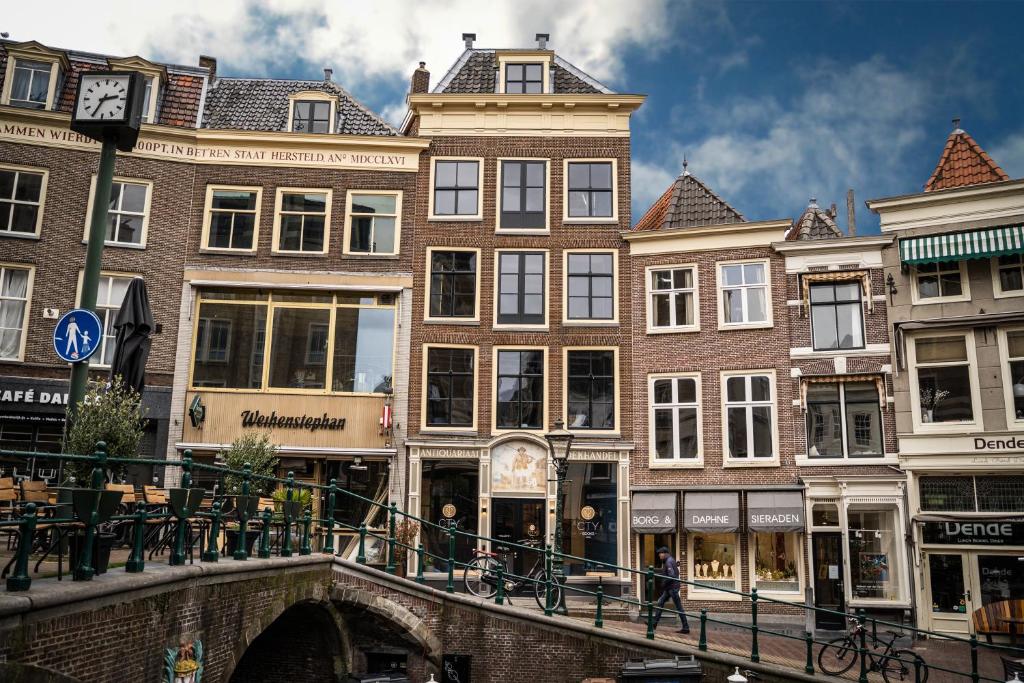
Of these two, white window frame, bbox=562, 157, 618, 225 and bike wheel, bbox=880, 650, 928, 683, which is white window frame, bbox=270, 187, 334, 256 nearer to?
Answer: white window frame, bbox=562, 157, 618, 225

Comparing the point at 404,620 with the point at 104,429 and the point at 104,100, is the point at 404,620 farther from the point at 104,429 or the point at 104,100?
the point at 104,100

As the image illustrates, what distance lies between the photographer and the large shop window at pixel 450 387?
2319 cm

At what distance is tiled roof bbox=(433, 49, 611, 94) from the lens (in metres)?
25.5

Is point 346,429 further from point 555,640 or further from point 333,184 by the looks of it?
point 555,640

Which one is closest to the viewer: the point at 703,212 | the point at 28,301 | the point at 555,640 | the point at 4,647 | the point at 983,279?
the point at 4,647

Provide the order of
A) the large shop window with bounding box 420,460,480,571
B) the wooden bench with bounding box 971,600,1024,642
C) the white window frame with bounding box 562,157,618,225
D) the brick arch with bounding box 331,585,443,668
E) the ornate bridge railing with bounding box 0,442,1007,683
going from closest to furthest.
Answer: the ornate bridge railing with bounding box 0,442,1007,683 → the brick arch with bounding box 331,585,443,668 → the wooden bench with bounding box 971,600,1024,642 → the large shop window with bounding box 420,460,480,571 → the white window frame with bounding box 562,157,618,225

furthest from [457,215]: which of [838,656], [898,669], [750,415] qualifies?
[898,669]

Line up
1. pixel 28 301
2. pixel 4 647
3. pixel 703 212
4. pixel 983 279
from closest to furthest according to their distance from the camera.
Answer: pixel 4 647 < pixel 983 279 < pixel 28 301 < pixel 703 212

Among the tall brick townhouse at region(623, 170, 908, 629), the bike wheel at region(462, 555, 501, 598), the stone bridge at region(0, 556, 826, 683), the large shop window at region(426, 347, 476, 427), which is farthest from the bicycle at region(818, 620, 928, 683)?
the large shop window at region(426, 347, 476, 427)

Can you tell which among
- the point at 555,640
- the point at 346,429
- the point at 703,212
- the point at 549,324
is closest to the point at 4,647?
the point at 555,640

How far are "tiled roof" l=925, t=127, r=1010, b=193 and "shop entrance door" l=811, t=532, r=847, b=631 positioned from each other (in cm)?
919

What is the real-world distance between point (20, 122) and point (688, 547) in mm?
20891

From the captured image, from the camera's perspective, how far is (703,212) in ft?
78.5

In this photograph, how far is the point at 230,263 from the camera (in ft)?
77.5
